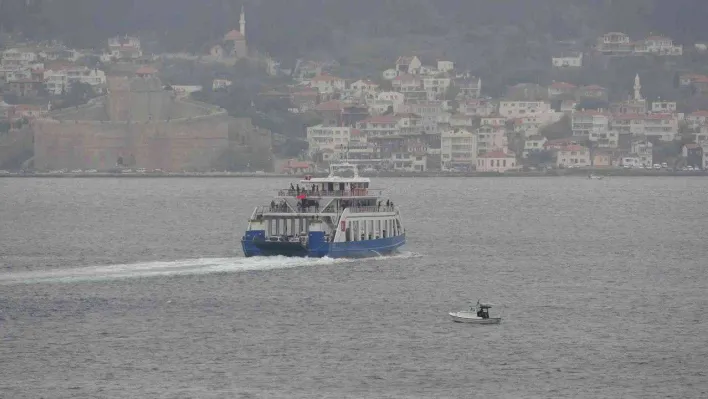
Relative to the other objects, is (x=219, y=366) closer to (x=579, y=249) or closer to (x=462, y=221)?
(x=579, y=249)

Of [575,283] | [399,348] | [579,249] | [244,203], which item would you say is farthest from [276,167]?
[399,348]

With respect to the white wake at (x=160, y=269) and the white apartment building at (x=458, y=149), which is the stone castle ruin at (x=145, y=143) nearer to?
the white apartment building at (x=458, y=149)

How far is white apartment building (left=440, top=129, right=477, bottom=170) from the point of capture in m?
199

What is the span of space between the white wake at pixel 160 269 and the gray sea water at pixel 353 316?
0.09 metres

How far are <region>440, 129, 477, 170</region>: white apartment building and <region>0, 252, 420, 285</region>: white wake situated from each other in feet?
Answer: 435

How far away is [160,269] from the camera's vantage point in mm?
63781

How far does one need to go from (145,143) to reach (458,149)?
29.9 m

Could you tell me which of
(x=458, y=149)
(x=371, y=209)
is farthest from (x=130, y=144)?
(x=371, y=209)

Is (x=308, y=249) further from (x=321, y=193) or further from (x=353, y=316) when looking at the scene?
(x=353, y=316)

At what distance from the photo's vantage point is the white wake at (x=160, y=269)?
201ft

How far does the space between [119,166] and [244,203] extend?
72.8 meters

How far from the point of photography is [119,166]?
191 m

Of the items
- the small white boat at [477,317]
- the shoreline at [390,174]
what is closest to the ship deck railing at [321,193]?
the small white boat at [477,317]

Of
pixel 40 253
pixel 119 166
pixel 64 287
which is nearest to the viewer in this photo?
pixel 64 287
